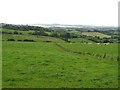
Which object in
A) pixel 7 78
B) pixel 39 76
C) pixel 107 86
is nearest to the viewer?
pixel 107 86

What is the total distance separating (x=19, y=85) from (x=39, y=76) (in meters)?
4.25

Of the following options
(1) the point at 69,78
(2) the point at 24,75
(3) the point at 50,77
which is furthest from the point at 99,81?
(2) the point at 24,75

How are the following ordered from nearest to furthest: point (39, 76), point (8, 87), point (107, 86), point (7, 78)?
point (8, 87) < point (107, 86) < point (7, 78) < point (39, 76)

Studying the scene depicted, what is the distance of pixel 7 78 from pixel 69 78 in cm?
509

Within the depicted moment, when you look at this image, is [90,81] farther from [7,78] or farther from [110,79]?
[7,78]

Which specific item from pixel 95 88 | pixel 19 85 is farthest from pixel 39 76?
pixel 95 88

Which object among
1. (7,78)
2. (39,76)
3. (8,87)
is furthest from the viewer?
(39,76)

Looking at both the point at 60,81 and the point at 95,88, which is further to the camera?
the point at 60,81

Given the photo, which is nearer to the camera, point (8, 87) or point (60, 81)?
point (8, 87)

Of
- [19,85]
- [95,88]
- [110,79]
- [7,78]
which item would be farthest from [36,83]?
[110,79]

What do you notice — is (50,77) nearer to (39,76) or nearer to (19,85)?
(39,76)

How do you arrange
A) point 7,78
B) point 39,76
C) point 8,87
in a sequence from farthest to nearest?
point 39,76, point 7,78, point 8,87

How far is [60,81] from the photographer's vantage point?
66.4ft

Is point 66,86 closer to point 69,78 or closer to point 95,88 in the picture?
point 95,88
